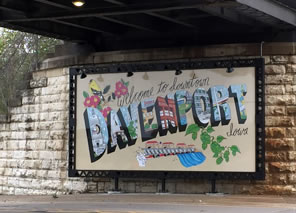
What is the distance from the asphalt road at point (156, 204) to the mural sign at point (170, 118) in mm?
1025

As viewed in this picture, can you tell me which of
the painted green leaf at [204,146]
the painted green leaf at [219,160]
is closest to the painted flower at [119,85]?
the painted green leaf at [204,146]

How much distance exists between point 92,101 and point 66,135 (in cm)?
180

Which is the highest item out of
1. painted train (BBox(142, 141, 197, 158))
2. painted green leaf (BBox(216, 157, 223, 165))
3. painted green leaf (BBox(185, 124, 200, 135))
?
painted green leaf (BBox(185, 124, 200, 135))

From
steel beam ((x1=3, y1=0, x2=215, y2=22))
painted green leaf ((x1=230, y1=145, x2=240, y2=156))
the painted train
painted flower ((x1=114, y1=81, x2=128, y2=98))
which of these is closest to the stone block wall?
painted flower ((x1=114, y1=81, x2=128, y2=98))

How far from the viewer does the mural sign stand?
1850 cm

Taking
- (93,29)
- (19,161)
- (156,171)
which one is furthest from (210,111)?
(19,161)

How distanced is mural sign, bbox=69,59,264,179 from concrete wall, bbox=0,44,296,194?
0.51m

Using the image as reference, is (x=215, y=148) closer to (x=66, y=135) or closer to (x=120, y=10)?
(x=120, y=10)

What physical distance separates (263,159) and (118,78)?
484 cm

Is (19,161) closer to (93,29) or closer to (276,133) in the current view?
(93,29)

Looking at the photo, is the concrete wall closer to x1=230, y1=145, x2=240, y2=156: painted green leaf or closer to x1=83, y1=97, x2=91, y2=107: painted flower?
x1=230, y1=145, x2=240, y2=156: painted green leaf

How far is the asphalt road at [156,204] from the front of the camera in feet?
48.5

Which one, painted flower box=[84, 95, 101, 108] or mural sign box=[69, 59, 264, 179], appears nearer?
mural sign box=[69, 59, 264, 179]

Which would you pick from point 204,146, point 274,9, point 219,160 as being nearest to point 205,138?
point 204,146
